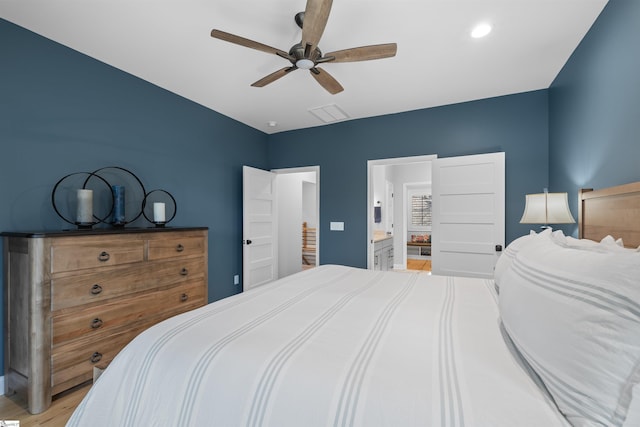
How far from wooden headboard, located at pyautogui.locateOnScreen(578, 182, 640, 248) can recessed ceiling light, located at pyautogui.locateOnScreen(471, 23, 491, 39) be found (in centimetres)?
136

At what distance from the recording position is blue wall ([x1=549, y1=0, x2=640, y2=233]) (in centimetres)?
155

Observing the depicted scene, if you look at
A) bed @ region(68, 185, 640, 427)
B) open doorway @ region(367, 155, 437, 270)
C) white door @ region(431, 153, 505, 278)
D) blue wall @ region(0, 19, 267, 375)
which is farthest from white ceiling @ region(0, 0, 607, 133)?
open doorway @ region(367, 155, 437, 270)

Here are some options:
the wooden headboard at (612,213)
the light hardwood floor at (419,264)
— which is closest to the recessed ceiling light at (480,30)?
the wooden headboard at (612,213)

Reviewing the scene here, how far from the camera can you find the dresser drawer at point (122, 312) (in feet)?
6.09

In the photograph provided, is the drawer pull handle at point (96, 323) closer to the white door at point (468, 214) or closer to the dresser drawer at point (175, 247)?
the dresser drawer at point (175, 247)

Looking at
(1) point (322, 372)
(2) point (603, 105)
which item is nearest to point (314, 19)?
(1) point (322, 372)

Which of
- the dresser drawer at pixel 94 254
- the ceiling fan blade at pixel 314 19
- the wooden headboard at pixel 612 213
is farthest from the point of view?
the dresser drawer at pixel 94 254

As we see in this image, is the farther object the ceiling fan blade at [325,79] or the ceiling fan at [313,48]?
the ceiling fan blade at [325,79]

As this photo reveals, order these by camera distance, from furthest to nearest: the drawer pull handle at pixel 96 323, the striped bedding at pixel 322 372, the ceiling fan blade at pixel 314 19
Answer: the drawer pull handle at pixel 96 323
the ceiling fan blade at pixel 314 19
the striped bedding at pixel 322 372

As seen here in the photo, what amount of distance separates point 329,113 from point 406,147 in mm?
1131

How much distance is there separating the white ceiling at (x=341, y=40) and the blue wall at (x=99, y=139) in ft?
0.59

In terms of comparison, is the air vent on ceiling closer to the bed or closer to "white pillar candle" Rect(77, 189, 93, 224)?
"white pillar candle" Rect(77, 189, 93, 224)

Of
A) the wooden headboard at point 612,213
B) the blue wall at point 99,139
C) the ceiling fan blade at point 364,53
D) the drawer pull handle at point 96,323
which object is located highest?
the ceiling fan blade at point 364,53

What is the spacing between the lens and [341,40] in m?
2.22
